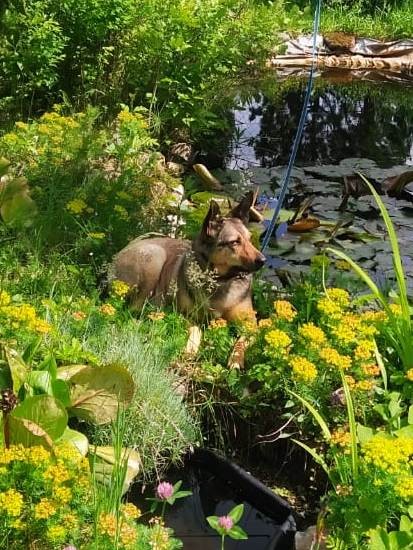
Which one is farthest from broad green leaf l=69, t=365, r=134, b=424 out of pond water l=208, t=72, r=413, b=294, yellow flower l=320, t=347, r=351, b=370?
pond water l=208, t=72, r=413, b=294

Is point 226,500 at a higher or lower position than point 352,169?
lower

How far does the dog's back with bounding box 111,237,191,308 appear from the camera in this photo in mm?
4027

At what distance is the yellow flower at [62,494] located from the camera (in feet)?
7.38

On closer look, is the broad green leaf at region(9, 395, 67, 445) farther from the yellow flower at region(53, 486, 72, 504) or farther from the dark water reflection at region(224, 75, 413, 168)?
the dark water reflection at region(224, 75, 413, 168)

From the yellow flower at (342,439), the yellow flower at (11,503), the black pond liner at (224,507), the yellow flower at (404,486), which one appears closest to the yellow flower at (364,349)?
the yellow flower at (342,439)

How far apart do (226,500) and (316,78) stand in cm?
1030

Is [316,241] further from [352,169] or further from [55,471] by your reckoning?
[55,471]

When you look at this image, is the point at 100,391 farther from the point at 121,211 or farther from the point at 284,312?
the point at 121,211

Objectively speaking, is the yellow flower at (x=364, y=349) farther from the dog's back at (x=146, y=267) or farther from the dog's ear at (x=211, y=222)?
the dog's back at (x=146, y=267)

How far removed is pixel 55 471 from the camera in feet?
7.53

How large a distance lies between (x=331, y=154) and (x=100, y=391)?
5.78 metres

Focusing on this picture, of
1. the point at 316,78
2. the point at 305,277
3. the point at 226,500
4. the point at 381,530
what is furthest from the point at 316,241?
the point at 316,78

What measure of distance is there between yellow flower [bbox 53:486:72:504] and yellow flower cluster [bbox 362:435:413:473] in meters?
0.85

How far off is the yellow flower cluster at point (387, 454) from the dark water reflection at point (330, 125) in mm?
5417
